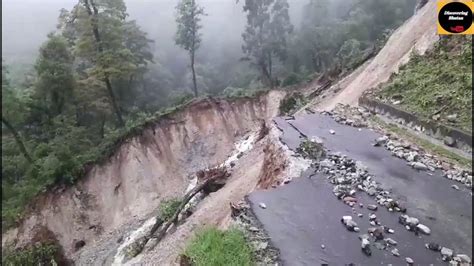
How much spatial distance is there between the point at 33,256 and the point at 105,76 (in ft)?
32.5

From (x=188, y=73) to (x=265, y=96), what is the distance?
76.9ft

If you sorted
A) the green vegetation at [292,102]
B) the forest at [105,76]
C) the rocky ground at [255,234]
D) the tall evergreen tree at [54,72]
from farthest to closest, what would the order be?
the tall evergreen tree at [54,72], the green vegetation at [292,102], the forest at [105,76], the rocky ground at [255,234]

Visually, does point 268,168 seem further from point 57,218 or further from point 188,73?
point 188,73

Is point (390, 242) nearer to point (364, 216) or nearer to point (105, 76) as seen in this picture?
point (364, 216)

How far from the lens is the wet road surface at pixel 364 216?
6617 mm

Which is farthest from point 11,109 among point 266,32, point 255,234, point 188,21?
point 266,32

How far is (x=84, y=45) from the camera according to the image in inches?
846

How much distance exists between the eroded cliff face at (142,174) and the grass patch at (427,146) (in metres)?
10.4

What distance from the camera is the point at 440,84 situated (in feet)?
37.3

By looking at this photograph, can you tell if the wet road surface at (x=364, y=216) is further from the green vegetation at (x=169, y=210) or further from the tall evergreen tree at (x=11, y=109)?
the tall evergreen tree at (x=11, y=109)

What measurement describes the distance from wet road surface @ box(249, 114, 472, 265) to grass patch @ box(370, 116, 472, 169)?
668 millimetres

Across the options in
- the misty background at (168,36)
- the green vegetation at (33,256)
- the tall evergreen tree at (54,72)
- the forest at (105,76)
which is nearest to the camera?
the green vegetation at (33,256)

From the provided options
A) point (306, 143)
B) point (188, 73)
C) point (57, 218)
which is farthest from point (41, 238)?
point (188, 73)

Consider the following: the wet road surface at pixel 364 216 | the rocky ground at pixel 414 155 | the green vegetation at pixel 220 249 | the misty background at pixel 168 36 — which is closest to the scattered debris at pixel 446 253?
the wet road surface at pixel 364 216
